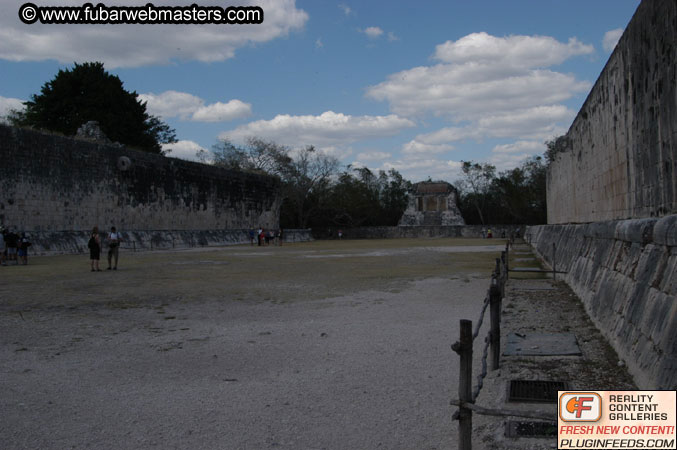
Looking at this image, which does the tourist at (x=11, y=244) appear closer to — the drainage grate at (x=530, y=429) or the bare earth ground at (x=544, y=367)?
the bare earth ground at (x=544, y=367)

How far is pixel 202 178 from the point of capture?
30.8 m

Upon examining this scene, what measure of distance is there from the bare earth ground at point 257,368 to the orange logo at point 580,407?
61cm

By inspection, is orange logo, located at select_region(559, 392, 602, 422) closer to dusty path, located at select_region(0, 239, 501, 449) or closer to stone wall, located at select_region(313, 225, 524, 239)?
dusty path, located at select_region(0, 239, 501, 449)

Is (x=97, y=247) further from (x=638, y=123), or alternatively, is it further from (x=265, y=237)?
(x=265, y=237)

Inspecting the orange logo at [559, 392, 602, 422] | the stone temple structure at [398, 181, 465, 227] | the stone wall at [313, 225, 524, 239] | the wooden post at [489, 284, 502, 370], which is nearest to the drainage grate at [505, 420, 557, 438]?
the orange logo at [559, 392, 602, 422]

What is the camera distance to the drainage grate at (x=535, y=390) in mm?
3603

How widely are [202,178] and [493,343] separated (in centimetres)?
2800

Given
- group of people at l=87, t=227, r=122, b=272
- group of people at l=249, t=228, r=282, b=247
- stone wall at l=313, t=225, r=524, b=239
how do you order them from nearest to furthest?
→ group of people at l=87, t=227, r=122, b=272, group of people at l=249, t=228, r=282, b=247, stone wall at l=313, t=225, r=524, b=239

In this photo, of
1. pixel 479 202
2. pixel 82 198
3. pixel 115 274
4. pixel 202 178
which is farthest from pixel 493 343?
pixel 479 202

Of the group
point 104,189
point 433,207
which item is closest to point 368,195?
point 433,207

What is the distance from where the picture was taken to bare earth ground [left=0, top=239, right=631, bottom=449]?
10.4ft

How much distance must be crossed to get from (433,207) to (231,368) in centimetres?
5231

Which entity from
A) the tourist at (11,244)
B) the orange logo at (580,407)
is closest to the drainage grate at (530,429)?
the orange logo at (580,407)

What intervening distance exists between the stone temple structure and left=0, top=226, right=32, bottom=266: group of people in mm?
41239
